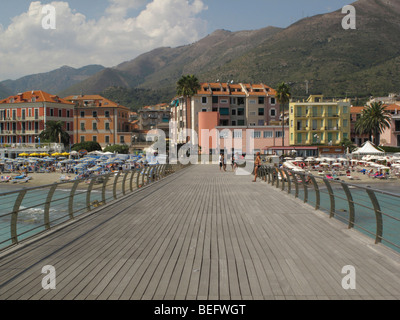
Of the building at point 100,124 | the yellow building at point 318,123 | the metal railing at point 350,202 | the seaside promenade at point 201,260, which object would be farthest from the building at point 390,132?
the seaside promenade at point 201,260

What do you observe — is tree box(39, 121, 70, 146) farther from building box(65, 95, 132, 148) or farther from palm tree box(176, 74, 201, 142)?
palm tree box(176, 74, 201, 142)

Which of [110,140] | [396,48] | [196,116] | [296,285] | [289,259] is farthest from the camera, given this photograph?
[396,48]

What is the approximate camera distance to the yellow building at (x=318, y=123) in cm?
7344

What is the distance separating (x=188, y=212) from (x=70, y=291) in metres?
6.46

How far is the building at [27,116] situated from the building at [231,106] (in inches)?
1005

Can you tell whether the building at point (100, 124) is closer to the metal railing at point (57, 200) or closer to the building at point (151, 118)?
the building at point (151, 118)

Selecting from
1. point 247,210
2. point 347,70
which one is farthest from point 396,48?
point 247,210

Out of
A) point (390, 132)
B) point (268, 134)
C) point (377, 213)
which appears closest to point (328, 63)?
point (390, 132)

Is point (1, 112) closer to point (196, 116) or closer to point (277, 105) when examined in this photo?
point (196, 116)

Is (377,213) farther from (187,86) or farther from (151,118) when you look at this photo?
(151,118)

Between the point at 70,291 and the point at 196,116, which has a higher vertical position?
the point at 196,116

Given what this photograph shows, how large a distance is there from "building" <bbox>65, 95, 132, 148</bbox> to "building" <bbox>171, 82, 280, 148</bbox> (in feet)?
43.8

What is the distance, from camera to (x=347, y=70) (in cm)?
13812
